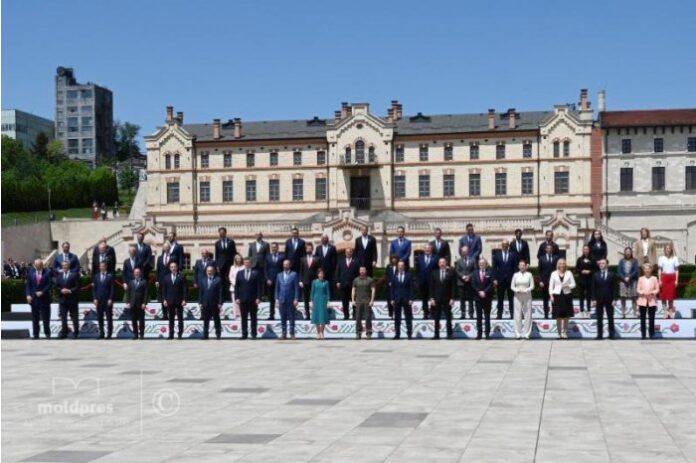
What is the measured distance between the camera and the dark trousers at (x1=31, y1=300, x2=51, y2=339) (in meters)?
23.3

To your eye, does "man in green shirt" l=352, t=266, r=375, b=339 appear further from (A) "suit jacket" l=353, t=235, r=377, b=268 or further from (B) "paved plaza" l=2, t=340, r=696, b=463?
(B) "paved plaza" l=2, t=340, r=696, b=463

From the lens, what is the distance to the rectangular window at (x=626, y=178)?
73438 mm

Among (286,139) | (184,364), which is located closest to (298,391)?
(184,364)

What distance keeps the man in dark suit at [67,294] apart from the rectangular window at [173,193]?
192ft

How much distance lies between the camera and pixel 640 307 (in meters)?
21.0

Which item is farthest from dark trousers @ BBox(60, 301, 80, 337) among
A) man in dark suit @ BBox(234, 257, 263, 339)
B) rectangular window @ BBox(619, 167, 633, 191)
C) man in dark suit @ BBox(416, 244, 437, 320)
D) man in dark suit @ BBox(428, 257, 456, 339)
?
rectangular window @ BBox(619, 167, 633, 191)

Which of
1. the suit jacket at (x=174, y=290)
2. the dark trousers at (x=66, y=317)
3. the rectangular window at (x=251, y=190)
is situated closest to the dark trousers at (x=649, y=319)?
the suit jacket at (x=174, y=290)

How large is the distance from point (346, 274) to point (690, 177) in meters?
54.9

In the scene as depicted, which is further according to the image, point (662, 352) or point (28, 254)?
point (28, 254)

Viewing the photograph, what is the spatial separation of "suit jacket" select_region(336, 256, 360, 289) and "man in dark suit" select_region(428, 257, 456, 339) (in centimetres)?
214

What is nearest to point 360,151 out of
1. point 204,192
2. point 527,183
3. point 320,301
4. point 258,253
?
point 527,183

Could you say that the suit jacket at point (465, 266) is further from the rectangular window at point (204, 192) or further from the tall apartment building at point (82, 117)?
the tall apartment building at point (82, 117)

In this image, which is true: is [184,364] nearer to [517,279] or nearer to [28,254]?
[517,279]

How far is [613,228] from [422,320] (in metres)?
53.0
